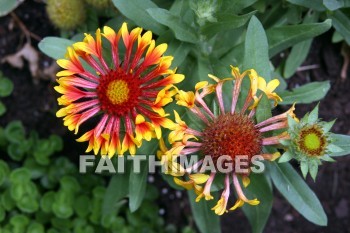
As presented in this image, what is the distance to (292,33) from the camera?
181 centimetres

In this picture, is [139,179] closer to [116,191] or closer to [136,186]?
[136,186]

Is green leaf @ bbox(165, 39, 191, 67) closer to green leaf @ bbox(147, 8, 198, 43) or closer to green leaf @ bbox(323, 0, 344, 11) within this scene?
green leaf @ bbox(147, 8, 198, 43)

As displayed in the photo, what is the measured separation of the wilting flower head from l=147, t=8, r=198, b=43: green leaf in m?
0.45

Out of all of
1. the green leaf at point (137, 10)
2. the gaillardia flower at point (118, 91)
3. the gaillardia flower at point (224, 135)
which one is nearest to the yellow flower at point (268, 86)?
the gaillardia flower at point (224, 135)

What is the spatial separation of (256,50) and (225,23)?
0.13 m

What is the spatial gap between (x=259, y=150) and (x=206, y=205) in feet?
1.66

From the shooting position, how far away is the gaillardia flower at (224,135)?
1.55 m

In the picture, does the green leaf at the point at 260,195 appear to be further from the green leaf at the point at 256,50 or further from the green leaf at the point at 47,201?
the green leaf at the point at 47,201

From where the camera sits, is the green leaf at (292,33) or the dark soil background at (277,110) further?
the dark soil background at (277,110)

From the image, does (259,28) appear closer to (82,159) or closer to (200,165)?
(200,165)

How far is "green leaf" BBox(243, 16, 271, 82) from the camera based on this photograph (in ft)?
5.51

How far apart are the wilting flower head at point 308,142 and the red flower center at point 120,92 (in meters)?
0.46

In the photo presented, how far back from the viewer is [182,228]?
8.38 ft

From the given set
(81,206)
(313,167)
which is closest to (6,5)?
(81,206)
